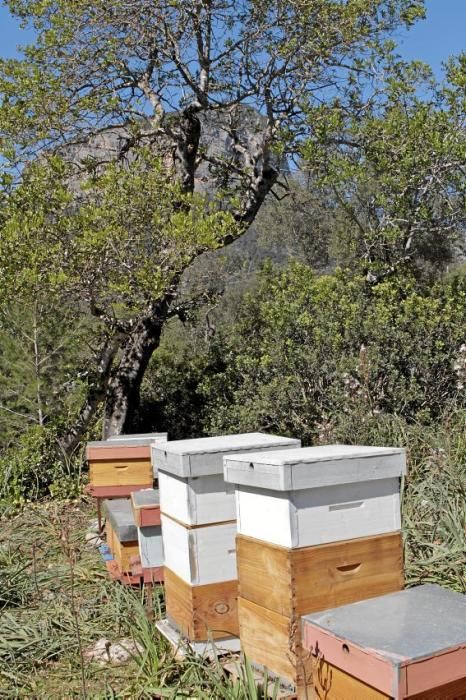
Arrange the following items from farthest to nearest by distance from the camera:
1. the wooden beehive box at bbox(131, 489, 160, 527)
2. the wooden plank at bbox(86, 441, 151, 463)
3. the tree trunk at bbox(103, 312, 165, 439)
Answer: the tree trunk at bbox(103, 312, 165, 439) < the wooden plank at bbox(86, 441, 151, 463) < the wooden beehive box at bbox(131, 489, 160, 527)

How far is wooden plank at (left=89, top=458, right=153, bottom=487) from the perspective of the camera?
18.0 ft

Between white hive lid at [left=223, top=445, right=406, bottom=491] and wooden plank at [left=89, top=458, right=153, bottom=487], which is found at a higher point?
white hive lid at [left=223, top=445, right=406, bottom=491]

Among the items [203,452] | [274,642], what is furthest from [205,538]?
[274,642]

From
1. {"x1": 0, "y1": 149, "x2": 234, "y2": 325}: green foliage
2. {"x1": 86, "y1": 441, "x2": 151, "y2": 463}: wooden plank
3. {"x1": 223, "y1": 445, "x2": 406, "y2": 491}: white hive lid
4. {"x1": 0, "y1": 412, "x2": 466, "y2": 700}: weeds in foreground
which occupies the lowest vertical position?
{"x1": 0, "y1": 412, "x2": 466, "y2": 700}: weeds in foreground

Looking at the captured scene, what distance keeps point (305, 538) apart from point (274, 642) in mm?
424

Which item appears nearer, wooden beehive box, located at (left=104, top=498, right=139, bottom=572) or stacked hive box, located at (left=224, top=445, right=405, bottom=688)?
stacked hive box, located at (left=224, top=445, right=405, bottom=688)

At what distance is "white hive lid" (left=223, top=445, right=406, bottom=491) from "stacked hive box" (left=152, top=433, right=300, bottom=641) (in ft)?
0.90

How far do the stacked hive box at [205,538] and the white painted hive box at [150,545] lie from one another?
647 millimetres

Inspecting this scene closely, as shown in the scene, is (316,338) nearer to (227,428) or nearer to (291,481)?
(227,428)

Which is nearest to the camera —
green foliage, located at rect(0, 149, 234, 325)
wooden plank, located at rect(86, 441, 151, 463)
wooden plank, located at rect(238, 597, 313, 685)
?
wooden plank, located at rect(238, 597, 313, 685)

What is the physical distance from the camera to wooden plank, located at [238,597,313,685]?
268cm

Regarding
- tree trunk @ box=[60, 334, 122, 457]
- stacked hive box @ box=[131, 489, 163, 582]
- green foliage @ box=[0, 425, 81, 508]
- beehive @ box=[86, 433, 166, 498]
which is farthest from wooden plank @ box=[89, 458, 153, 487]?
tree trunk @ box=[60, 334, 122, 457]

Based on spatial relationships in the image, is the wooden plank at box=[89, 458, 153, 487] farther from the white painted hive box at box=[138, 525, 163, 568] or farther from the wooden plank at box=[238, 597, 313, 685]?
the wooden plank at box=[238, 597, 313, 685]

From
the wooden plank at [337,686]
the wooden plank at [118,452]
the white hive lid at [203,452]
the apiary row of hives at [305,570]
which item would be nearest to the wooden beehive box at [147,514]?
the apiary row of hives at [305,570]
